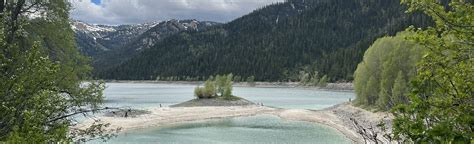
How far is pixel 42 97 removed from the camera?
8.87m

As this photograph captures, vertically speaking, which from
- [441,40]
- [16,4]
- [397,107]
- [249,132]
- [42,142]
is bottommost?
[249,132]

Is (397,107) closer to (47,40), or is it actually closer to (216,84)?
(47,40)

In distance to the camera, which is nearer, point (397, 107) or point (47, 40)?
point (397, 107)

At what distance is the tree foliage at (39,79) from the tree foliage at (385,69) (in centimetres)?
4692

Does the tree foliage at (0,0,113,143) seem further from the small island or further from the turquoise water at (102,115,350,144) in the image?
the small island

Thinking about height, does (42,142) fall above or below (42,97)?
below

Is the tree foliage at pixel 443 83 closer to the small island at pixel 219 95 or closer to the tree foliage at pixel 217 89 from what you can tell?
the small island at pixel 219 95

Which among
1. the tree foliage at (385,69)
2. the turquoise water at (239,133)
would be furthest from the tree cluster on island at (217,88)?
the turquoise water at (239,133)

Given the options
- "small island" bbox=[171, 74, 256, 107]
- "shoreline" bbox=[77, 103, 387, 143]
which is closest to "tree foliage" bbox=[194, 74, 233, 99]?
"small island" bbox=[171, 74, 256, 107]

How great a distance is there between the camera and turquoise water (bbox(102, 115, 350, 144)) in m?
43.8

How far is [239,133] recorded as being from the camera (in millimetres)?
49938

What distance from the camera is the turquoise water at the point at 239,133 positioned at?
4378cm

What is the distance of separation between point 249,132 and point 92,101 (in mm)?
37003

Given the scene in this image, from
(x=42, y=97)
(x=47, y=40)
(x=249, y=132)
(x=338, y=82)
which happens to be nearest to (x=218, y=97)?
(x=249, y=132)
